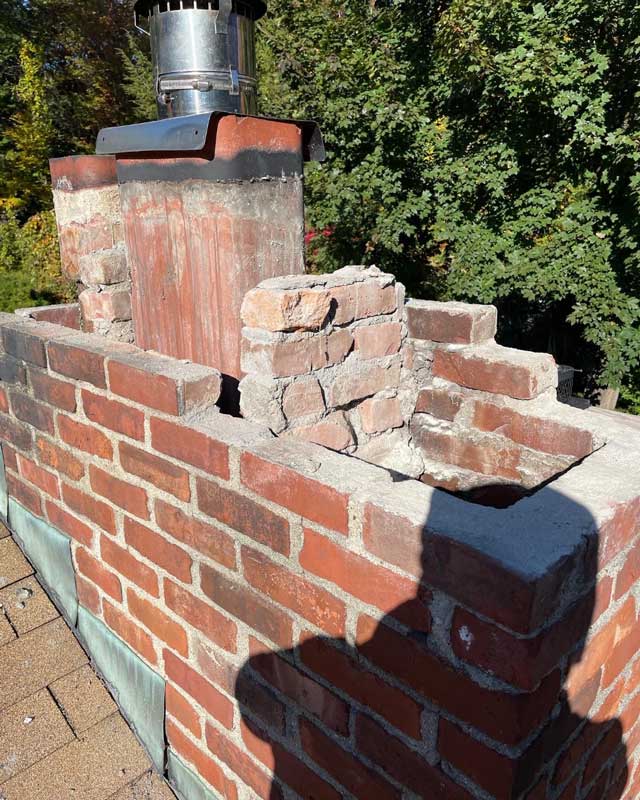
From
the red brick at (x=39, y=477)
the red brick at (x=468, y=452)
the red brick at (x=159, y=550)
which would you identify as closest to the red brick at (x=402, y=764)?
the red brick at (x=159, y=550)

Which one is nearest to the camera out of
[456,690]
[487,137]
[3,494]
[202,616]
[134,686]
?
[456,690]

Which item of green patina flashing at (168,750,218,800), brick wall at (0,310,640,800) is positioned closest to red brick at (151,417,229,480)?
brick wall at (0,310,640,800)

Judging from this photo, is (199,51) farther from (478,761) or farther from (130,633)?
(478,761)

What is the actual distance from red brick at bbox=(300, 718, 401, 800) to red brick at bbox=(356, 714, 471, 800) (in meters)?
0.04

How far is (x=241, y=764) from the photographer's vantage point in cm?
161

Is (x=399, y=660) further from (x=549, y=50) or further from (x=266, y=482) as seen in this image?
(x=549, y=50)

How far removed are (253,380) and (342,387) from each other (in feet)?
1.22

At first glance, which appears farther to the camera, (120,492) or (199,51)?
(199,51)

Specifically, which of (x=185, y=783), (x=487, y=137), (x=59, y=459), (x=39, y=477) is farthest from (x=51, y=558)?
(x=487, y=137)

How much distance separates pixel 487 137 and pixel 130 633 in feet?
25.9

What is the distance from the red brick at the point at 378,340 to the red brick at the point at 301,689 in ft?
3.46

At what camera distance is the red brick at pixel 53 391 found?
187cm

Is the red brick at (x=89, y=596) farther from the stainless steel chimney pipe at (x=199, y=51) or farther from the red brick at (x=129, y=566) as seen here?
the stainless steel chimney pipe at (x=199, y=51)

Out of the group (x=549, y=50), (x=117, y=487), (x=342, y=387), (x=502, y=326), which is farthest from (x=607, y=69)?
(x=117, y=487)
